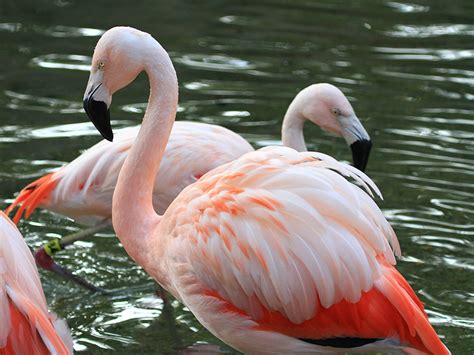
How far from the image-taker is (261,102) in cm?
759

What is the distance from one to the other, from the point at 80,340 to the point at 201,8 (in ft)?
19.1

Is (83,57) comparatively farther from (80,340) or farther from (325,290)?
(325,290)

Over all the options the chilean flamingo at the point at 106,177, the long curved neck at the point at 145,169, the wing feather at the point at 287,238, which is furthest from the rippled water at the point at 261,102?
the wing feather at the point at 287,238

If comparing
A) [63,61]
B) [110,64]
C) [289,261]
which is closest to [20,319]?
[289,261]

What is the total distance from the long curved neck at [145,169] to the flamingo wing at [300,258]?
33 centimetres

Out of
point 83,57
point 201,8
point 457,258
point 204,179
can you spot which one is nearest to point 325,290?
point 204,179

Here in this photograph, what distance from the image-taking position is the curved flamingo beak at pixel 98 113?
416 cm

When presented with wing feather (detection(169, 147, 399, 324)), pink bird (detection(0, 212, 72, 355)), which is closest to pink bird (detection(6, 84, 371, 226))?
wing feather (detection(169, 147, 399, 324))

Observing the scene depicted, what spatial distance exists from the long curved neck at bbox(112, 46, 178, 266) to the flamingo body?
2.30 ft

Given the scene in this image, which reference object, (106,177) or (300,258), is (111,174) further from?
(300,258)

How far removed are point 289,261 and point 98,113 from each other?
3.55 ft

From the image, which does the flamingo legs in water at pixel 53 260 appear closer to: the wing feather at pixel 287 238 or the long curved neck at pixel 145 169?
the long curved neck at pixel 145 169

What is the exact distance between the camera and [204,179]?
402 centimetres

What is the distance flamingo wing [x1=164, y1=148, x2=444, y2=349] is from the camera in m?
3.63
